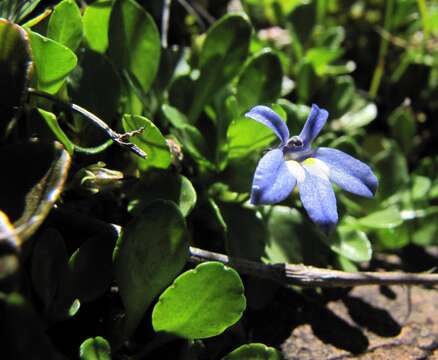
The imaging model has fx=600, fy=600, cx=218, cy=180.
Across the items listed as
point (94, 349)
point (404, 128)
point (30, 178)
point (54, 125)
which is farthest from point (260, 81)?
point (94, 349)

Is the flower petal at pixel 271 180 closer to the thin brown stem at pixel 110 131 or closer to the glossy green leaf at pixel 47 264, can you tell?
the thin brown stem at pixel 110 131

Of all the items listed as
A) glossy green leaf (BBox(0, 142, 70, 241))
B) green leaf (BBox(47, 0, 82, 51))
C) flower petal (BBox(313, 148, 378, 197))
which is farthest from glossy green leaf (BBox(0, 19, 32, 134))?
flower petal (BBox(313, 148, 378, 197))

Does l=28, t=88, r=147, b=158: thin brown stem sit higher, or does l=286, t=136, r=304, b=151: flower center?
l=28, t=88, r=147, b=158: thin brown stem

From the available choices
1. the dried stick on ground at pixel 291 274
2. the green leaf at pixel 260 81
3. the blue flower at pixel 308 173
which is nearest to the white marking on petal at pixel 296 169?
the blue flower at pixel 308 173

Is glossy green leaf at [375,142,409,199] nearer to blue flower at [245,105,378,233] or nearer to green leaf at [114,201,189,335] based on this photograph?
blue flower at [245,105,378,233]

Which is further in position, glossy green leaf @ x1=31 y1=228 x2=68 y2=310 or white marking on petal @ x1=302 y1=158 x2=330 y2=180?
white marking on petal @ x1=302 y1=158 x2=330 y2=180

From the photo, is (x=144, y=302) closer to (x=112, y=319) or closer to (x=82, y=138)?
(x=112, y=319)
